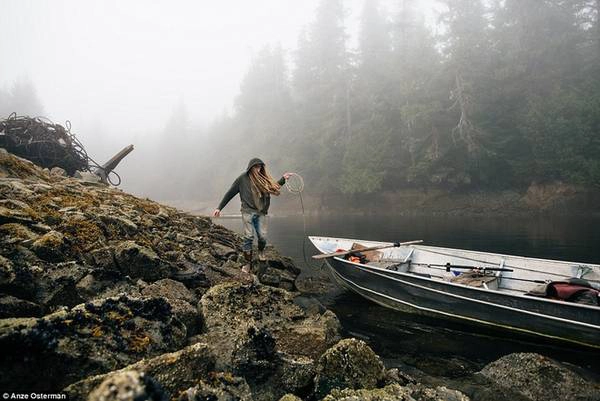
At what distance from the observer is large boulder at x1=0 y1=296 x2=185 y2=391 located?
251 cm

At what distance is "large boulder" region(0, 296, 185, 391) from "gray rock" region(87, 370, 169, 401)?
47.1 inches

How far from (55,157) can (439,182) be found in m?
31.9

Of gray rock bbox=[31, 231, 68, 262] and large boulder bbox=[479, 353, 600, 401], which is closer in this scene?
large boulder bbox=[479, 353, 600, 401]

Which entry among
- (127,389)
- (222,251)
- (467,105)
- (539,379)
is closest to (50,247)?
(222,251)

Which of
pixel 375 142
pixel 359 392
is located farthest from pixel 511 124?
pixel 359 392

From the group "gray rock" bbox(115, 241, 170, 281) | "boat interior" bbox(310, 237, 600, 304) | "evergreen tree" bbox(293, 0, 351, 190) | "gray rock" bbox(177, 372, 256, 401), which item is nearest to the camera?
"gray rock" bbox(177, 372, 256, 401)

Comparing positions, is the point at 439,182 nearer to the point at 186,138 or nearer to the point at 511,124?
the point at 511,124

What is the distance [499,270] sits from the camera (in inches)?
326

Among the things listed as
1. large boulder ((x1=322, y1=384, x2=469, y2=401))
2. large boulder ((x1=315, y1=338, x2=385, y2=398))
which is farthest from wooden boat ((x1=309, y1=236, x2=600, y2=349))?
large boulder ((x1=315, y1=338, x2=385, y2=398))

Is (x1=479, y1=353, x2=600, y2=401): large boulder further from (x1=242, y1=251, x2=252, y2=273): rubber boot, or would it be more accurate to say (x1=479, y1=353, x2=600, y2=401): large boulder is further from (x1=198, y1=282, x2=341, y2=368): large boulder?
(x1=242, y1=251, x2=252, y2=273): rubber boot

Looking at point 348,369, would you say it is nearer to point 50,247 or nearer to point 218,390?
point 218,390

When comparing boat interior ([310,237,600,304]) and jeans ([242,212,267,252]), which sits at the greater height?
jeans ([242,212,267,252])

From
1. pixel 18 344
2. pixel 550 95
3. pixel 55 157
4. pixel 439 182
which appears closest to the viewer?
pixel 18 344

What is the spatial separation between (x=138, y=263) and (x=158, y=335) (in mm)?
2789
